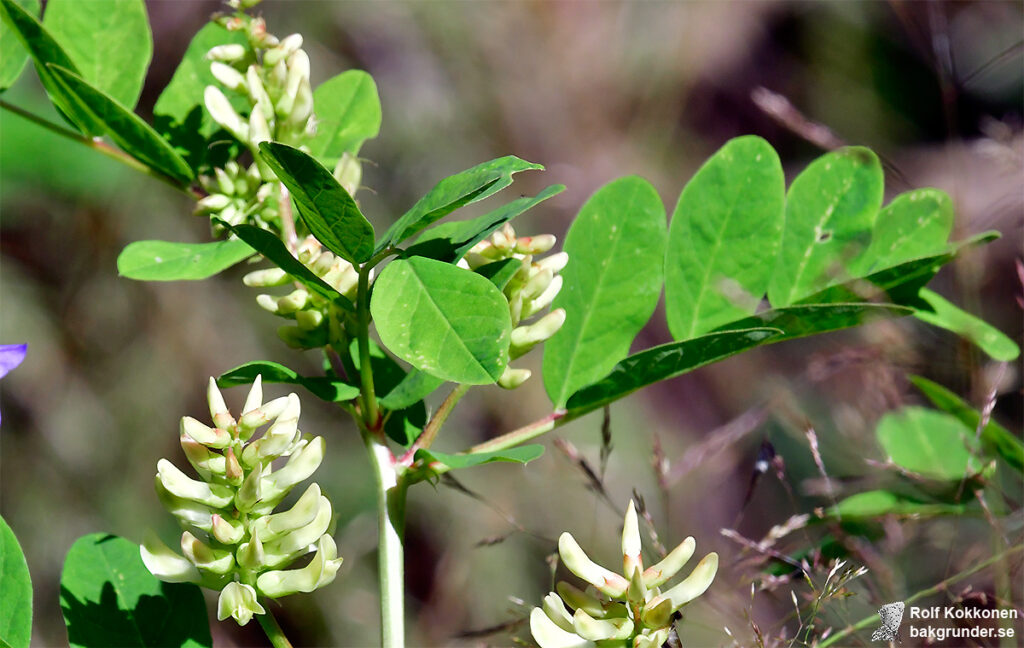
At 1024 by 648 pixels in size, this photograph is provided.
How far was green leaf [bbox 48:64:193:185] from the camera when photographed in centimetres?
57

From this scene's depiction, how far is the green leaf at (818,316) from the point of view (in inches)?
20.3

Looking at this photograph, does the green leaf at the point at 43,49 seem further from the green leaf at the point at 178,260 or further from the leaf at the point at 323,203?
the leaf at the point at 323,203

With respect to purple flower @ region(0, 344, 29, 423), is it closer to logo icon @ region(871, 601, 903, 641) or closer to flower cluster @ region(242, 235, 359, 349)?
flower cluster @ region(242, 235, 359, 349)

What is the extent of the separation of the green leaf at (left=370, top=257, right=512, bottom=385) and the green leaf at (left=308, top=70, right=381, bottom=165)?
217 mm

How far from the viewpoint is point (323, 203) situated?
44 centimetres

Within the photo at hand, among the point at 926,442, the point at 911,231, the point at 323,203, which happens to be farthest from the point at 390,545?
the point at 926,442

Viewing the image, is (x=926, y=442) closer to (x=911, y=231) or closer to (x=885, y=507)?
(x=885, y=507)

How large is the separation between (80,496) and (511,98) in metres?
1.72

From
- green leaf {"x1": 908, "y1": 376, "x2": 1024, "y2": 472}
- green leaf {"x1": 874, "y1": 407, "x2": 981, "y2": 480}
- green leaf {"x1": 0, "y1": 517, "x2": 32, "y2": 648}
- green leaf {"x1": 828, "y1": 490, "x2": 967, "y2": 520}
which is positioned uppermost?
green leaf {"x1": 0, "y1": 517, "x2": 32, "y2": 648}

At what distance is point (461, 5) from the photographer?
2.96 metres

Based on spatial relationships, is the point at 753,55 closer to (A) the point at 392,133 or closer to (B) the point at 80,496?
(A) the point at 392,133

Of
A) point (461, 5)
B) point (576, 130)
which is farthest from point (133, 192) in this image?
point (576, 130)

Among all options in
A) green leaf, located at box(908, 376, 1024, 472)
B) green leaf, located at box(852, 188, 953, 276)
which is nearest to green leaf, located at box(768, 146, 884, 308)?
green leaf, located at box(852, 188, 953, 276)

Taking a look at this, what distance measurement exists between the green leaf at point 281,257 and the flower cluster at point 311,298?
0.01 meters
